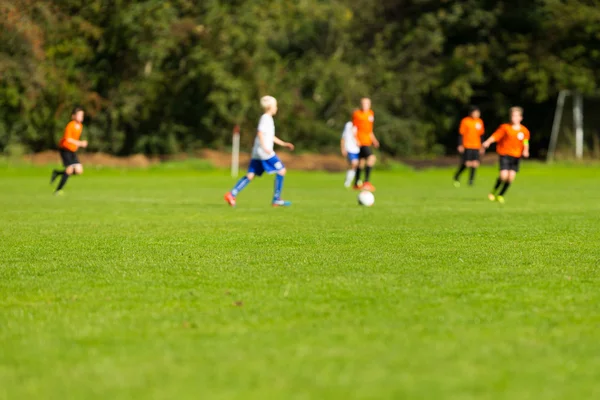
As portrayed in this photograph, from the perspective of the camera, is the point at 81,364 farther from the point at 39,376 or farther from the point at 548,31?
the point at 548,31

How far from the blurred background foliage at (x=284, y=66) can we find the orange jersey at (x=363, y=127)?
18.7 m

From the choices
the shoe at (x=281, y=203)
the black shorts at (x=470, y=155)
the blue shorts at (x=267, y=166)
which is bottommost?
the shoe at (x=281, y=203)

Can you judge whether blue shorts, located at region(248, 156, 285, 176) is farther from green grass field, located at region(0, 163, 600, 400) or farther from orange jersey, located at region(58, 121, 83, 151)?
orange jersey, located at region(58, 121, 83, 151)

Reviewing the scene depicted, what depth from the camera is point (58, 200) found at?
21547mm

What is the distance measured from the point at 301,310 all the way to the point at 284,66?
45.2 meters

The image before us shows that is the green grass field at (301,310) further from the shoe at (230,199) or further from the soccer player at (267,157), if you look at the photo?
the soccer player at (267,157)

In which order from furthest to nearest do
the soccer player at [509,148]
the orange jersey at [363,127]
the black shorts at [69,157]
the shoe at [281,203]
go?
the orange jersey at [363,127]
the black shorts at [69,157]
the soccer player at [509,148]
the shoe at [281,203]

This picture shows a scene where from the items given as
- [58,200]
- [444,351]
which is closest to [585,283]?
[444,351]

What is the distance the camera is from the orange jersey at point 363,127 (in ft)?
90.0

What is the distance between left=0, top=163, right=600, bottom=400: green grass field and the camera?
500cm

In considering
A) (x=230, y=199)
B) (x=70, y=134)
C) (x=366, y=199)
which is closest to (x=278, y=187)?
(x=230, y=199)

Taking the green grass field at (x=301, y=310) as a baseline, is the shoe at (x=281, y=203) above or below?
below

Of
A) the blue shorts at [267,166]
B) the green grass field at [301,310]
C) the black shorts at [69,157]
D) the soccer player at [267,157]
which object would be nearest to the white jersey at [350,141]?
the black shorts at [69,157]

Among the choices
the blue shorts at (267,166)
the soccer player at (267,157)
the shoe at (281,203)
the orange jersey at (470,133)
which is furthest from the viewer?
the orange jersey at (470,133)
